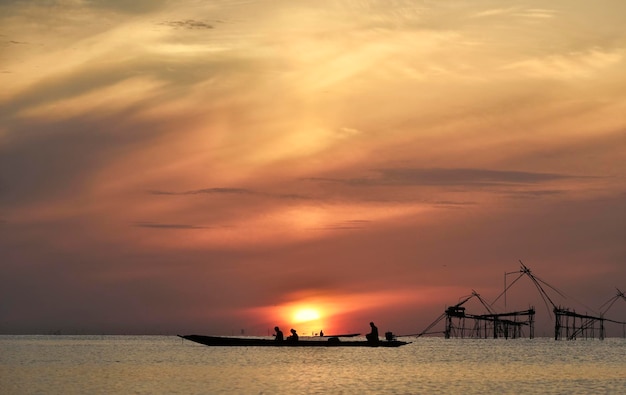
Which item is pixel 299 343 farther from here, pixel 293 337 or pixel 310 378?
pixel 310 378

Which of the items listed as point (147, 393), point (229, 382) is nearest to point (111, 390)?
point (147, 393)

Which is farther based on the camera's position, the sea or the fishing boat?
the fishing boat

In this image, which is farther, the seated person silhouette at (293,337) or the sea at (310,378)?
the seated person silhouette at (293,337)

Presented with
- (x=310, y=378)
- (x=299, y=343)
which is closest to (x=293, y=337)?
(x=299, y=343)

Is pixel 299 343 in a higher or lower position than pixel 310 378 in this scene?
higher

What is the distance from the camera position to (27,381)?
6550 centimetres

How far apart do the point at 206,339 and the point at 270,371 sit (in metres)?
31.2

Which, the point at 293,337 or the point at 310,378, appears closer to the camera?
the point at 310,378

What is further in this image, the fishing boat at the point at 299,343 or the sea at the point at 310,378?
the fishing boat at the point at 299,343

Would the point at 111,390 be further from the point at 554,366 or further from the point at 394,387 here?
the point at 554,366

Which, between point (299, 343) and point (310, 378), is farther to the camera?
point (299, 343)

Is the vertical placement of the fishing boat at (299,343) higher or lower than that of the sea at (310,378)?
higher

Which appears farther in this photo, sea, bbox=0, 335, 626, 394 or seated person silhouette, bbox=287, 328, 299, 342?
seated person silhouette, bbox=287, 328, 299, 342

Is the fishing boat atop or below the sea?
atop
